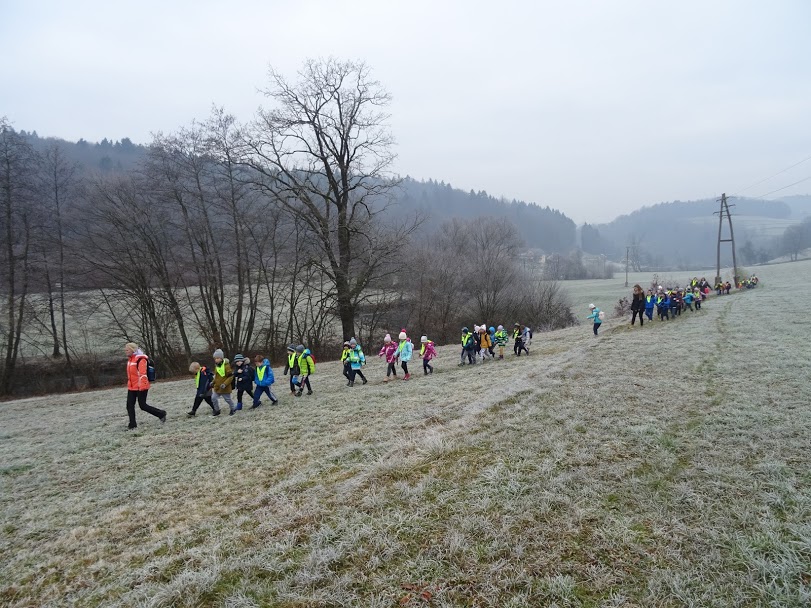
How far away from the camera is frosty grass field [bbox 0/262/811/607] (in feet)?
13.7

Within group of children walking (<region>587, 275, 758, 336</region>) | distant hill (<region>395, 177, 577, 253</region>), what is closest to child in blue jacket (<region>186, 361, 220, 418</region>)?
group of children walking (<region>587, 275, 758, 336</region>)

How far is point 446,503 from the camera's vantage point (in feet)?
18.0

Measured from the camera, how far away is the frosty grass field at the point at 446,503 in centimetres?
418

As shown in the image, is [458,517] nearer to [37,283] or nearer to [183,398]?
[183,398]

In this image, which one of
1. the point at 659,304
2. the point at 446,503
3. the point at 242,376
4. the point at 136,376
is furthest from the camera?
the point at 659,304

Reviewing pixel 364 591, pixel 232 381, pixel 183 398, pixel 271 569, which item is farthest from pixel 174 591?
pixel 183 398

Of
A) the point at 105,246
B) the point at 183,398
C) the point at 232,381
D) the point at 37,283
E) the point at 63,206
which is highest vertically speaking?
the point at 63,206

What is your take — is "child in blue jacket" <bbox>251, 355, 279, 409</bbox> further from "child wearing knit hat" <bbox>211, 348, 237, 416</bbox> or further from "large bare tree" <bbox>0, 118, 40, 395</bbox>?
"large bare tree" <bbox>0, 118, 40, 395</bbox>

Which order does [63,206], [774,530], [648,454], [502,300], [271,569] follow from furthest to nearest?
[502,300]
[63,206]
[648,454]
[774,530]
[271,569]

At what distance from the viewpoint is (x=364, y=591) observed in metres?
4.12

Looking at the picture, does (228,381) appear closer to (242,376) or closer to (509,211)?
(242,376)

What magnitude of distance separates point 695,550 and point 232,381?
1208 cm

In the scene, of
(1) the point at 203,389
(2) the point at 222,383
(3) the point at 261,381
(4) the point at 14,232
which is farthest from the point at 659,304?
(4) the point at 14,232

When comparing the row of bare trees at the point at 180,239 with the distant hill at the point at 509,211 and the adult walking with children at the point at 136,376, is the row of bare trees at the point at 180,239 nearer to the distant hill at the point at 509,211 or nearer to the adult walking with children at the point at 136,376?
the adult walking with children at the point at 136,376
